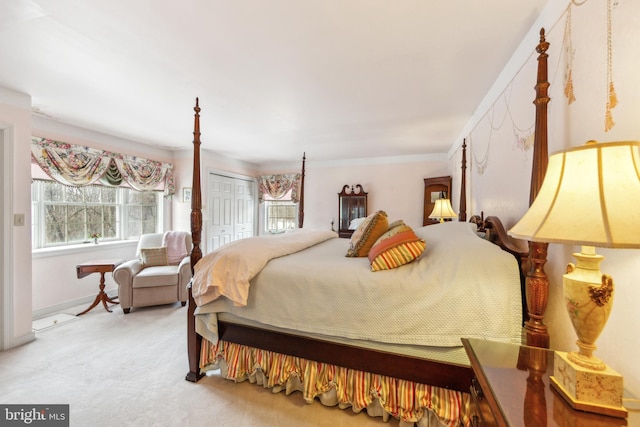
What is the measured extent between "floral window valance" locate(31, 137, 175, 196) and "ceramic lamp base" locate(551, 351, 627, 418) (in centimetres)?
464

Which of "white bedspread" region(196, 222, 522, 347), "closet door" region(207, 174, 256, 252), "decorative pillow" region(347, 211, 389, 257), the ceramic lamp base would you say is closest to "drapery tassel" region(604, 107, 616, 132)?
"white bedspread" region(196, 222, 522, 347)

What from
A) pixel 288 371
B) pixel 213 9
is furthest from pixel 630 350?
pixel 213 9

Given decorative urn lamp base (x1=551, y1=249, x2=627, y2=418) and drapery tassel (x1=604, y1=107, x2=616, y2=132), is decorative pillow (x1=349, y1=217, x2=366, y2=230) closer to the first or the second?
drapery tassel (x1=604, y1=107, x2=616, y2=132)

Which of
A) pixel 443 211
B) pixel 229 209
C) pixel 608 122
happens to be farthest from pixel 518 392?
pixel 229 209

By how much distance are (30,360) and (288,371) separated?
2235 mm

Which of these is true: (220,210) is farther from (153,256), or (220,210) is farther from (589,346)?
(589,346)

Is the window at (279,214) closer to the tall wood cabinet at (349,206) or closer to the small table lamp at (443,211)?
the tall wood cabinet at (349,206)

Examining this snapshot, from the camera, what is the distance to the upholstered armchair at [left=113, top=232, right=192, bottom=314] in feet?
10.1

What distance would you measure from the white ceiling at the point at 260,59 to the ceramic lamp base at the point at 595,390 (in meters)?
1.67

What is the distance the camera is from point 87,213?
11.9ft

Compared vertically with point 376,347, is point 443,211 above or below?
above

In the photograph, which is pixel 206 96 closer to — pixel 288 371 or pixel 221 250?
pixel 221 250

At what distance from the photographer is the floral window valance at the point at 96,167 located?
9.86 ft

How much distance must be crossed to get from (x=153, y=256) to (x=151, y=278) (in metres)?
0.46
